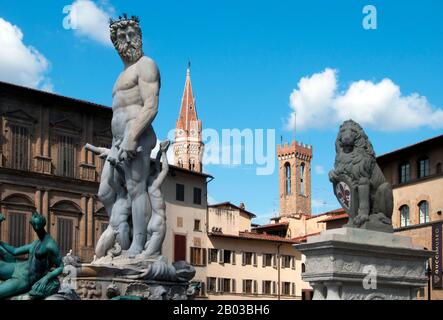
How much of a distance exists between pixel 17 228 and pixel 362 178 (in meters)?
39.0

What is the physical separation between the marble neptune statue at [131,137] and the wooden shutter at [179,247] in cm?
4775

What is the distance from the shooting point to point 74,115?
56.4 meters

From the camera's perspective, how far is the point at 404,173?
56750 mm

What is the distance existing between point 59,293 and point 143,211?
4.07 m

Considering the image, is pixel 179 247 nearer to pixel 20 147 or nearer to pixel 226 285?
pixel 226 285

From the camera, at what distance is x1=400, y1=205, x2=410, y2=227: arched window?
2180 inches

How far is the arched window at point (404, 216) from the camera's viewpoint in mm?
55372

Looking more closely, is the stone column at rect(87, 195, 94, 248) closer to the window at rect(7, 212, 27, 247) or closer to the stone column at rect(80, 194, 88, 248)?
the stone column at rect(80, 194, 88, 248)

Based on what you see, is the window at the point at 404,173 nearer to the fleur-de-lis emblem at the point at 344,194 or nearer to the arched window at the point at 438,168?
the arched window at the point at 438,168

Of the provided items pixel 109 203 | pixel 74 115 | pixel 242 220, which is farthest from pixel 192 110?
pixel 109 203

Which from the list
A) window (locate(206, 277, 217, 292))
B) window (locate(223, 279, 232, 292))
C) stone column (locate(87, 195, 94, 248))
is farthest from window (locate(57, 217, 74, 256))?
window (locate(223, 279, 232, 292))

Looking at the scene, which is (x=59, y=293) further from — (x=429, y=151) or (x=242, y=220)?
(x=242, y=220)

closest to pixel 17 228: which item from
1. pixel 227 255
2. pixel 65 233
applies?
pixel 65 233

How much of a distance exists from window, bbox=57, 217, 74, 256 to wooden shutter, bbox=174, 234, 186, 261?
9.97 m
